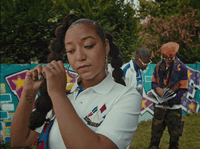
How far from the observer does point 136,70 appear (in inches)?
191

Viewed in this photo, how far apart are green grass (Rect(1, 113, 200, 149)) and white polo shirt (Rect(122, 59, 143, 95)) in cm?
173

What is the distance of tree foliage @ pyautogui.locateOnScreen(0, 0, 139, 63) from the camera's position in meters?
5.04

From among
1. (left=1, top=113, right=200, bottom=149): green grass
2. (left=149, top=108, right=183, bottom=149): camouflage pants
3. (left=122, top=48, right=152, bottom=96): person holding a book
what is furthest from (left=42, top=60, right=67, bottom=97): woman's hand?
(left=1, top=113, right=200, bottom=149): green grass

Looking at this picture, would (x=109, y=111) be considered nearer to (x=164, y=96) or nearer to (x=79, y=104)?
(x=79, y=104)

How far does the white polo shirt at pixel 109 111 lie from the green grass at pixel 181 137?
169 inches

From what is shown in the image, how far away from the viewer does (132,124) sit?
113 centimetres

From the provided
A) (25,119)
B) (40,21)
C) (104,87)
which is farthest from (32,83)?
(40,21)

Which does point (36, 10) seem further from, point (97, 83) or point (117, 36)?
point (97, 83)

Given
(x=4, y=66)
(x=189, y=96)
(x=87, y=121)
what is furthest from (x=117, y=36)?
(x=87, y=121)

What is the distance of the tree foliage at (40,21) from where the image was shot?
504 centimetres

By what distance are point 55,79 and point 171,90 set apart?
3.56 m

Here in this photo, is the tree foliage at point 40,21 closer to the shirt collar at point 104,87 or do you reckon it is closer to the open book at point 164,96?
the open book at point 164,96

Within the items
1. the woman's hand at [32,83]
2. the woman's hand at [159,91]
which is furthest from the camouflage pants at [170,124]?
A: the woman's hand at [32,83]

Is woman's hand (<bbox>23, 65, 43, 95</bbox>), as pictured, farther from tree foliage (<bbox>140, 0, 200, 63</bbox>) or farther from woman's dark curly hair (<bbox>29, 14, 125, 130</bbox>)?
tree foliage (<bbox>140, 0, 200, 63</bbox>)
